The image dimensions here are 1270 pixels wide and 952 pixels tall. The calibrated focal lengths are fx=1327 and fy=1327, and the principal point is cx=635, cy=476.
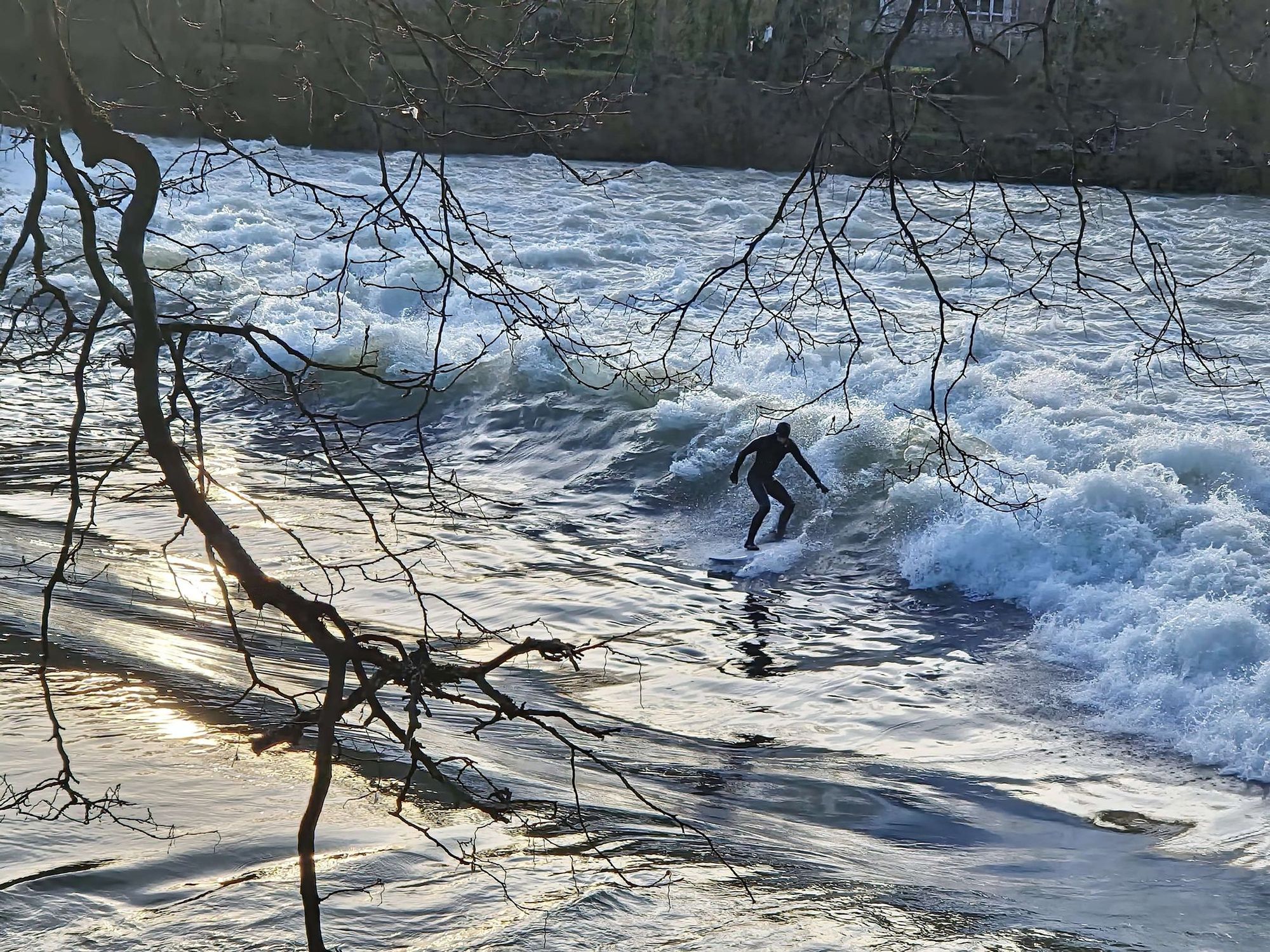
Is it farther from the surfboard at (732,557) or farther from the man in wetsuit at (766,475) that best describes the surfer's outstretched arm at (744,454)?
the surfboard at (732,557)

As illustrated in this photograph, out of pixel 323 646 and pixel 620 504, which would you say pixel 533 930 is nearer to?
pixel 323 646

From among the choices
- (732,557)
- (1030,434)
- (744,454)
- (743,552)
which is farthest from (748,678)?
(1030,434)

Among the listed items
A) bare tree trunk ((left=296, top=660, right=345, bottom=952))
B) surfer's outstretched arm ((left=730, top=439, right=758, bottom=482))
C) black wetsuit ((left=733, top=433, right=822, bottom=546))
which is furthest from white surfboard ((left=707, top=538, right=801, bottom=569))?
bare tree trunk ((left=296, top=660, right=345, bottom=952))

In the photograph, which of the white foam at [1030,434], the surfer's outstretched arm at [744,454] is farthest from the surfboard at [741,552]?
the surfer's outstretched arm at [744,454]

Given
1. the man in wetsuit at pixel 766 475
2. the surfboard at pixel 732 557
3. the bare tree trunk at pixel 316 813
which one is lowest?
the surfboard at pixel 732 557

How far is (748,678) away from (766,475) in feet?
13.6

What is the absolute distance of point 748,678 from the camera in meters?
9.70

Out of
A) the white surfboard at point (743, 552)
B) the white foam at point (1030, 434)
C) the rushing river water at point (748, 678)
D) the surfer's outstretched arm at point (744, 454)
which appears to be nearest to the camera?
the rushing river water at point (748, 678)

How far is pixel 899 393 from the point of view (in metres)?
18.2

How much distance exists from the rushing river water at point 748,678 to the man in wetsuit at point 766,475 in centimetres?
36

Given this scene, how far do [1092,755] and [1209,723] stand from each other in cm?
120

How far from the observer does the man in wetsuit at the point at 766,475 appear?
43.9 ft

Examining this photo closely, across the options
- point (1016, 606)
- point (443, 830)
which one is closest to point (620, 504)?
point (1016, 606)

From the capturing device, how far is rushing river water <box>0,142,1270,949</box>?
5332 millimetres
